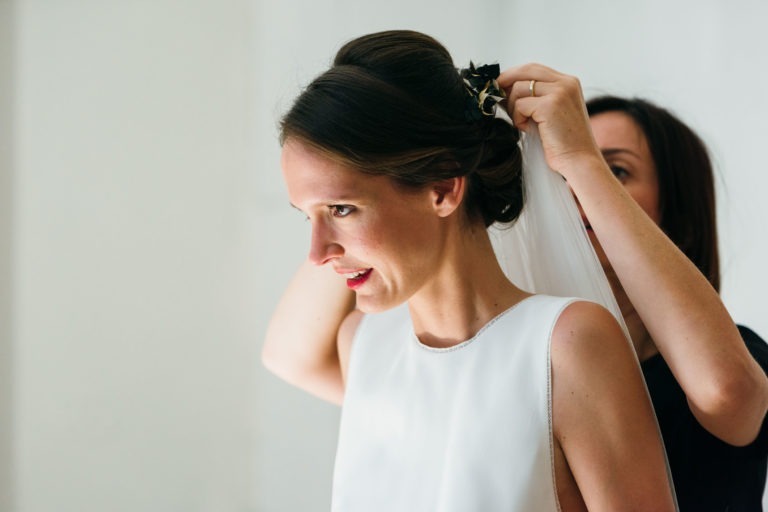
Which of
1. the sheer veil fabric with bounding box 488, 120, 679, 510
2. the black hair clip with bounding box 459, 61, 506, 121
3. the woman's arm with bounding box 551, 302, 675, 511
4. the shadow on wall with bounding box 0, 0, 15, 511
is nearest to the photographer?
the woman's arm with bounding box 551, 302, 675, 511

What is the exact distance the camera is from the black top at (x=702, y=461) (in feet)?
4.69

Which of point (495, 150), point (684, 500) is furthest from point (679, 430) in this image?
point (495, 150)

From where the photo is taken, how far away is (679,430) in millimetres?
1453

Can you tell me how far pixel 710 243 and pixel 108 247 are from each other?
1621mm

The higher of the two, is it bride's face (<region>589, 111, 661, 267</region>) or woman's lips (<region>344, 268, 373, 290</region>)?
bride's face (<region>589, 111, 661, 267</region>)

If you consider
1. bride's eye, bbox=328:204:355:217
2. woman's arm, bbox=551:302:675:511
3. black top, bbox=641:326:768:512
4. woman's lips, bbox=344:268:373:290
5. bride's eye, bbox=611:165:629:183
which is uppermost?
bride's eye, bbox=611:165:629:183

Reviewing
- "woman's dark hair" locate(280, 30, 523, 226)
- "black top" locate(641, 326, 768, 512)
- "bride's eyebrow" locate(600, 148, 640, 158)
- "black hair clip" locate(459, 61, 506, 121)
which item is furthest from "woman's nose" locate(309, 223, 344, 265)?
"bride's eyebrow" locate(600, 148, 640, 158)

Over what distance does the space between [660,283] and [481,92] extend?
40 centimetres

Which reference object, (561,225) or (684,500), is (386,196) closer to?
(561,225)

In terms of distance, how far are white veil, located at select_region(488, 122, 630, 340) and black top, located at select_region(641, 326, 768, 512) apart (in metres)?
0.24

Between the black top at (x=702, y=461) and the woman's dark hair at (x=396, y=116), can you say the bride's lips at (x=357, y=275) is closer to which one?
the woman's dark hair at (x=396, y=116)

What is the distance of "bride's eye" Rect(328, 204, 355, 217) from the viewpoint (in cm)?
121

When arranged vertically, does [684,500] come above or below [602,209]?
below

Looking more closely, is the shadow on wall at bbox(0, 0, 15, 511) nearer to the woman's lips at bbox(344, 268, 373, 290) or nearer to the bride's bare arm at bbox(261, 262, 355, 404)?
the bride's bare arm at bbox(261, 262, 355, 404)
